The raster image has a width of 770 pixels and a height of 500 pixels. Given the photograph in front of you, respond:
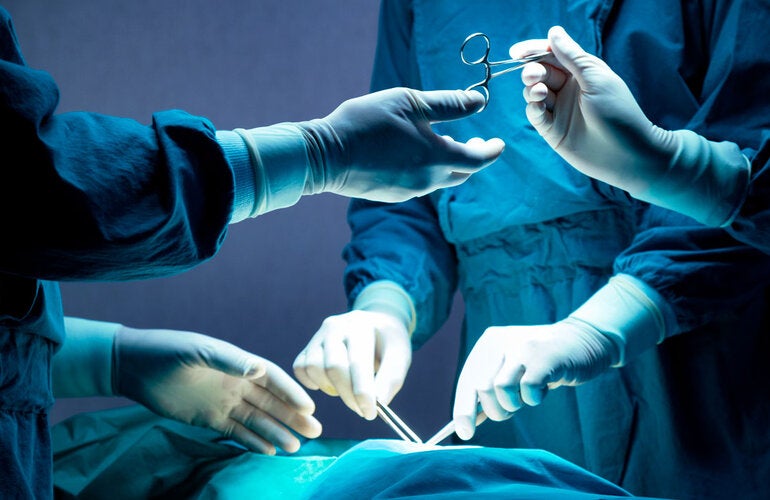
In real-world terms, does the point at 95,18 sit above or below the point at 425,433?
above

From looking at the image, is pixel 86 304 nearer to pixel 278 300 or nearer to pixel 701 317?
pixel 278 300

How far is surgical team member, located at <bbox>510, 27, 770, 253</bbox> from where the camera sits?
1.50 meters

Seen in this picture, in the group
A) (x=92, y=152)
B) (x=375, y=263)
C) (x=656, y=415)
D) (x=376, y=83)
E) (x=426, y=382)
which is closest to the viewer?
(x=92, y=152)

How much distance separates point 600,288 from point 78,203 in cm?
130

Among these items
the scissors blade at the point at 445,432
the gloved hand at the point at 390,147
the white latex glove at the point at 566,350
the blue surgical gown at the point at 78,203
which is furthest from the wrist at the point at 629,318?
the blue surgical gown at the point at 78,203

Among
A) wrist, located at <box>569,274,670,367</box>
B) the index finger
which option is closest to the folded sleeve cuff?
the index finger

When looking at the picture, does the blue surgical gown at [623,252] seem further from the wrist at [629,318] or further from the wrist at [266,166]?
the wrist at [266,166]

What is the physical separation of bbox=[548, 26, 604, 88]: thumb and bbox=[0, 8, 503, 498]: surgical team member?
19cm

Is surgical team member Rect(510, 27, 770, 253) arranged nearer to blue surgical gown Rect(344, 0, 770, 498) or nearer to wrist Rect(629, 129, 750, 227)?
wrist Rect(629, 129, 750, 227)

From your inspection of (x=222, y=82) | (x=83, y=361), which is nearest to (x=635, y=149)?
(x=83, y=361)

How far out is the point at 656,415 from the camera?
1.75 meters

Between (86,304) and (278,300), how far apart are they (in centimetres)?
71

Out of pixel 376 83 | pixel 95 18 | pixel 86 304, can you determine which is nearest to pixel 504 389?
pixel 376 83

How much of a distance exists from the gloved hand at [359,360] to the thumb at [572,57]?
2.61 ft
